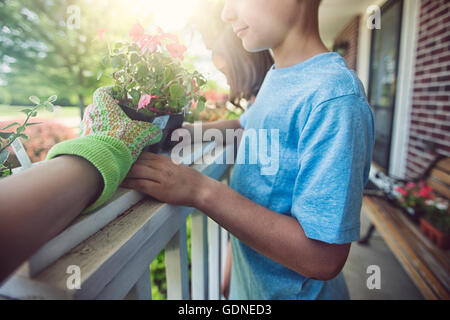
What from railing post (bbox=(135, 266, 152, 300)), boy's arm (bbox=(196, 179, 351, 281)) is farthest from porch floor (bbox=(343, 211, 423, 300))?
railing post (bbox=(135, 266, 152, 300))

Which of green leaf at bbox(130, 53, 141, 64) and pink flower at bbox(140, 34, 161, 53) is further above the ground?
pink flower at bbox(140, 34, 161, 53)

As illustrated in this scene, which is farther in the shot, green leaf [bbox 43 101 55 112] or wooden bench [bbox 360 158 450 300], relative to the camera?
wooden bench [bbox 360 158 450 300]

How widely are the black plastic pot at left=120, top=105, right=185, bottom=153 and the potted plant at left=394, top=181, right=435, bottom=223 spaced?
6.79ft

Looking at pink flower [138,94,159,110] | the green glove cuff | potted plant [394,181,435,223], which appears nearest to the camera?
the green glove cuff

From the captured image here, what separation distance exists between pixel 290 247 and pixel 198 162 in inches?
16.5

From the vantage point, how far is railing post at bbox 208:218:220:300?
4.05 ft

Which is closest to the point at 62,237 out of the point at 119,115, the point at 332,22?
the point at 119,115

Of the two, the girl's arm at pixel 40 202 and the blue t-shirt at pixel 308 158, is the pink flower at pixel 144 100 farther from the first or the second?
the blue t-shirt at pixel 308 158

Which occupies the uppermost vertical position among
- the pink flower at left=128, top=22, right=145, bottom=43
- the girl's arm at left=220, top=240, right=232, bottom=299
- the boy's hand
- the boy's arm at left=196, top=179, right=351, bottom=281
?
the pink flower at left=128, top=22, right=145, bottom=43

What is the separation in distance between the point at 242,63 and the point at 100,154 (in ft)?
3.08

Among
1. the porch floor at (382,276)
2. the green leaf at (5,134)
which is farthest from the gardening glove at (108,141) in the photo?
the porch floor at (382,276)

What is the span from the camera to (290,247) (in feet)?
1.98

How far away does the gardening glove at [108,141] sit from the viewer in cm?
42

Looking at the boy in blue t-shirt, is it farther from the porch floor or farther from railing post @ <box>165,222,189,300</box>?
the porch floor
